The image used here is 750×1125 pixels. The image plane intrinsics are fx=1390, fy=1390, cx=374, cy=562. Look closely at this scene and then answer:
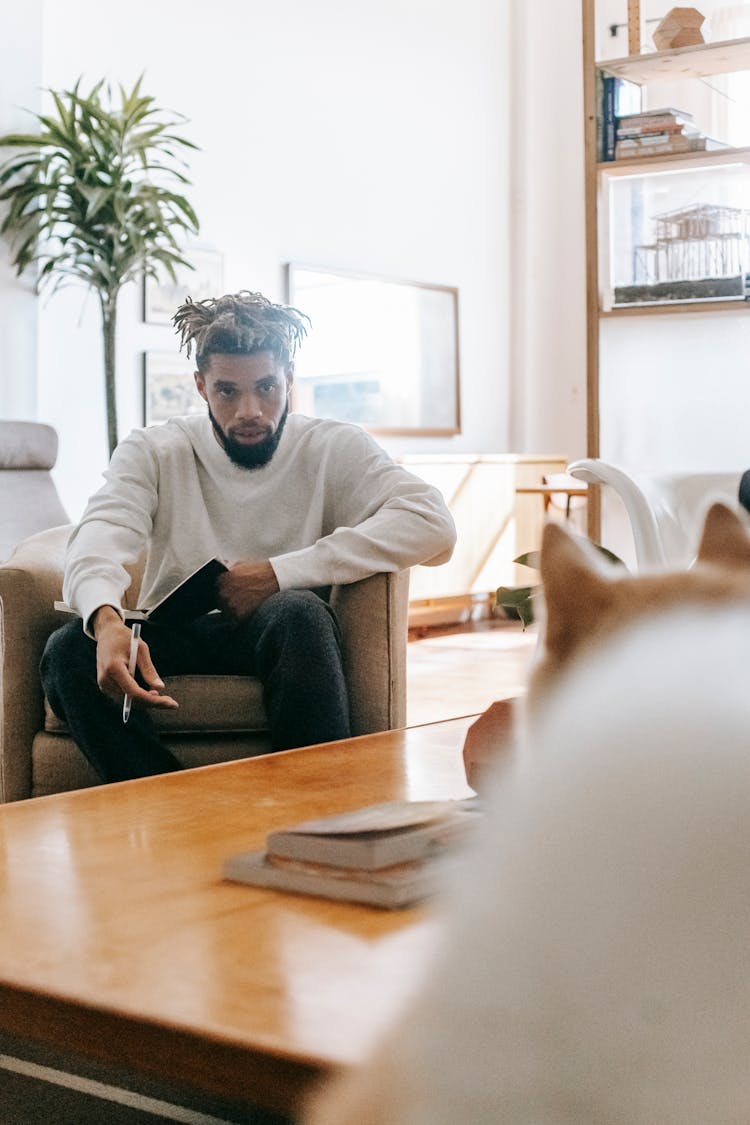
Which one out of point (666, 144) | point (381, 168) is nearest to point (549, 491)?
point (381, 168)

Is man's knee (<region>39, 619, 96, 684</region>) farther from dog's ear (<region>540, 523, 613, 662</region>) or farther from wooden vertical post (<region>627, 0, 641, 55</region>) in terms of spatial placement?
wooden vertical post (<region>627, 0, 641, 55</region>)

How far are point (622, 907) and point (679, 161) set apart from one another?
143 inches

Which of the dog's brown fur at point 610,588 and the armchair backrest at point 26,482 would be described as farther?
the armchair backrest at point 26,482

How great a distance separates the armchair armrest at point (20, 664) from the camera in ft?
7.54

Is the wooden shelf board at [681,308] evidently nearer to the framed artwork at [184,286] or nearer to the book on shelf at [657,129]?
the book on shelf at [657,129]

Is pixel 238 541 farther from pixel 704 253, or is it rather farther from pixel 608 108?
pixel 608 108

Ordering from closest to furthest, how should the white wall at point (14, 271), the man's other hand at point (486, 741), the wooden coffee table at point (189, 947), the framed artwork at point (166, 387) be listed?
the wooden coffee table at point (189, 947)
the man's other hand at point (486, 741)
the white wall at point (14, 271)
the framed artwork at point (166, 387)

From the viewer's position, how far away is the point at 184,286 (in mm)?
5395

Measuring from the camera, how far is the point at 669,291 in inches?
148

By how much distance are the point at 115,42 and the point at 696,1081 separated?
5293 millimetres

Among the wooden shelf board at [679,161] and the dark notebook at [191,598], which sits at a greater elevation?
the wooden shelf board at [679,161]

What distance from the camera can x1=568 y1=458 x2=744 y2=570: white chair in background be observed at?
2.99 metres

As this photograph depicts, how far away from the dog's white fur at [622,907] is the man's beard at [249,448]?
217cm

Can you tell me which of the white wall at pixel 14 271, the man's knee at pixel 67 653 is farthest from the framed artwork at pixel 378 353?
the man's knee at pixel 67 653
